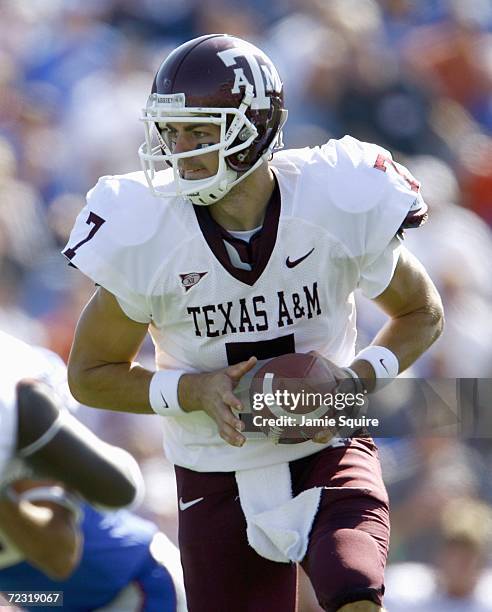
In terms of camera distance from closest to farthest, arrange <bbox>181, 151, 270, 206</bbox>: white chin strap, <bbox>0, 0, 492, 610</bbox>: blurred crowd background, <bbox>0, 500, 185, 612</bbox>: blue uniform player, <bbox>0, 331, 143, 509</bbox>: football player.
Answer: <bbox>181, 151, 270, 206</bbox>: white chin strap → <bbox>0, 331, 143, 509</bbox>: football player → <bbox>0, 500, 185, 612</bbox>: blue uniform player → <bbox>0, 0, 492, 610</bbox>: blurred crowd background

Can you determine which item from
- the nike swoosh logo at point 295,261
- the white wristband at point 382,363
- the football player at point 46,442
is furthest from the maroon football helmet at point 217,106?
the football player at point 46,442

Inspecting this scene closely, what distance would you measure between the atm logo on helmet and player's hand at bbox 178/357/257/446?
622mm

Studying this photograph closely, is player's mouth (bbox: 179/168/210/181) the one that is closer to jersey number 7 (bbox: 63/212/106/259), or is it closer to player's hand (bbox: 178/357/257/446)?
jersey number 7 (bbox: 63/212/106/259)

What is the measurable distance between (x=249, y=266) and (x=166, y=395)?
356mm

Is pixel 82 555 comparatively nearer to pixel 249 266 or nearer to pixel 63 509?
pixel 63 509

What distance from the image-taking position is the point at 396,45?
593 cm

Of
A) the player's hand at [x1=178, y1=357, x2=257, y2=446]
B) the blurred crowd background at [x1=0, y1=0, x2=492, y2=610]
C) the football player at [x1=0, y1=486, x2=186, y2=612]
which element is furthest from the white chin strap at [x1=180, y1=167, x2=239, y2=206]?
the blurred crowd background at [x1=0, y1=0, x2=492, y2=610]

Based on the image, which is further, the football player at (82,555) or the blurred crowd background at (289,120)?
the blurred crowd background at (289,120)

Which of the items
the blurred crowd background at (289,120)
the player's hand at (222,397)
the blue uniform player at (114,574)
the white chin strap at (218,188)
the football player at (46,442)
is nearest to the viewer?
the player's hand at (222,397)

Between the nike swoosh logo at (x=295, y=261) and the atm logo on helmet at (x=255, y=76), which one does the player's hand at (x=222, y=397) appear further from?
the atm logo on helmet at (x=255, y=76)

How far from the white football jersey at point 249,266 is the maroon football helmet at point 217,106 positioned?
10 cm

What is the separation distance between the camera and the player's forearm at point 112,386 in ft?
9.35

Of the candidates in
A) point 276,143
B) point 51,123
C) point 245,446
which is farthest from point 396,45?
point 245,446

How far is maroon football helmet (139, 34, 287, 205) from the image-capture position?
9.03ft
